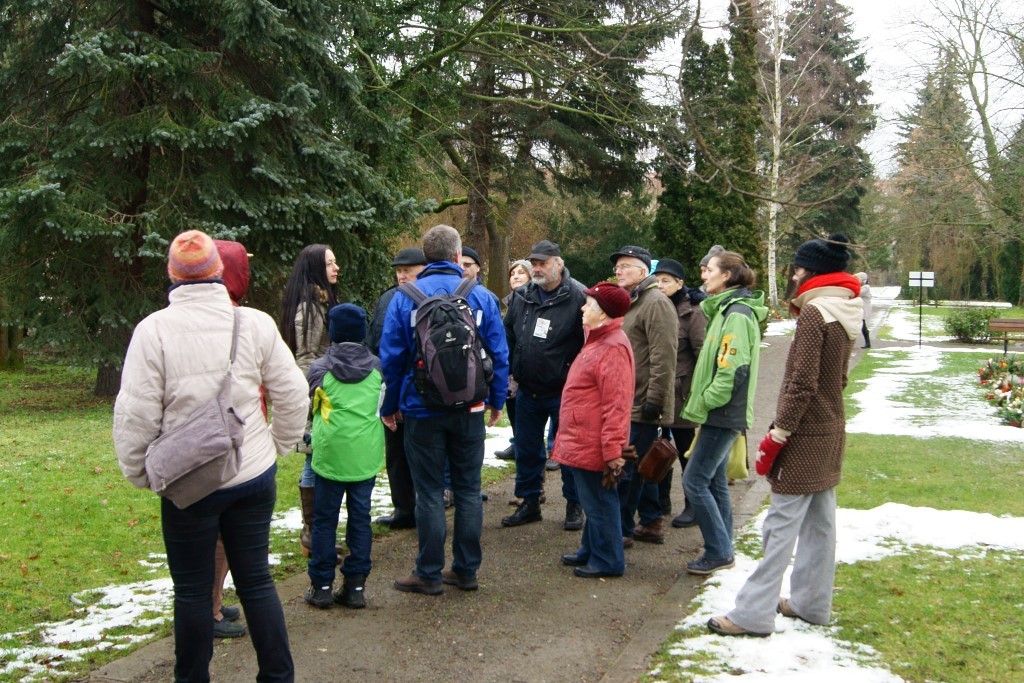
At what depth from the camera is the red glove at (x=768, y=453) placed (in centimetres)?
468

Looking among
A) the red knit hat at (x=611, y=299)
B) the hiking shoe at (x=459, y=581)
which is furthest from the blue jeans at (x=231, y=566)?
the red knit hat at (x=611, y=299)

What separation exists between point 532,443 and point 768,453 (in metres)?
2.44

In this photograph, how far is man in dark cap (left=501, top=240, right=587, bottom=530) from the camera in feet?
21.4

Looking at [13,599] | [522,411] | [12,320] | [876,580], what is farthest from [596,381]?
[12,320]

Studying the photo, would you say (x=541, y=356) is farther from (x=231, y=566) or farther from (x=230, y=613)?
(x=231, y=566)

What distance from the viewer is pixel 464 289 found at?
5328 millimetres

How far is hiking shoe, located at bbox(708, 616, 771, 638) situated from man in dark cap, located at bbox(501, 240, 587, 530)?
6.63 ft

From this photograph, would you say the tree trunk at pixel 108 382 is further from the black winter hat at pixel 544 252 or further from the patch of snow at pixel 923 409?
the patch of snow at pixel 923 409

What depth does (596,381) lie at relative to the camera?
5.53 metres

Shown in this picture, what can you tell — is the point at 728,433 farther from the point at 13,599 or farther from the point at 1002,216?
the point at 1002,216

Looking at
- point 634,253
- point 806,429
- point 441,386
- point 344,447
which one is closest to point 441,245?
point 441,386

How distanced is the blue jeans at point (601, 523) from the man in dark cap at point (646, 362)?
0.53m

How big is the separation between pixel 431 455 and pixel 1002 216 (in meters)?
18.3

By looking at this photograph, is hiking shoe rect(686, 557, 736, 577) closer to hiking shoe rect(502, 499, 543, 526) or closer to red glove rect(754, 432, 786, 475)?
red glove rect(754, 432, 786, 475)
